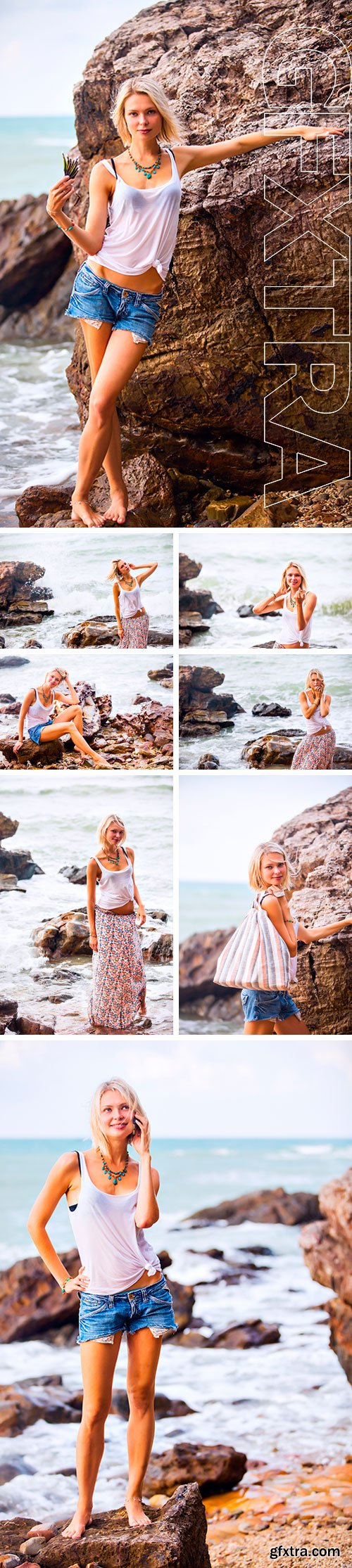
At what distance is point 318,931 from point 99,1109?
0.82 meters

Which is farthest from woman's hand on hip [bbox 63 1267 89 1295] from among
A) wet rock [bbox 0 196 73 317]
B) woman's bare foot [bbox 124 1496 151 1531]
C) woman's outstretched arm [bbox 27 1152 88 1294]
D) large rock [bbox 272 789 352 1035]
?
wet rock [bbox 0 196 73 317]

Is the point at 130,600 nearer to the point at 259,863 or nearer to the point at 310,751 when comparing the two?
the point at 310,751

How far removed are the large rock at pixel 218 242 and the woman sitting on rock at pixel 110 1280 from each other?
2.03 metres

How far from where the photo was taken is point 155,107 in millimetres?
3566

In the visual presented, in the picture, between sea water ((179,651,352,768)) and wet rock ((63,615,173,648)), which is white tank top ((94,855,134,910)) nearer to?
sea water ((179,651,352,768))

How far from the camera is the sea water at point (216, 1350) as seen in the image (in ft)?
11.9

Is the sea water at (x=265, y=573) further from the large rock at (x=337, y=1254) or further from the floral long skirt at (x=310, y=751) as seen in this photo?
the large rock at (x=337, y=1254)

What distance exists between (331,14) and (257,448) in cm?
133

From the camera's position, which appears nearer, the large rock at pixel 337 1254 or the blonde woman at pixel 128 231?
the blonde woman at pixel 128 231

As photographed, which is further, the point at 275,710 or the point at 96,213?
the point at 275,710

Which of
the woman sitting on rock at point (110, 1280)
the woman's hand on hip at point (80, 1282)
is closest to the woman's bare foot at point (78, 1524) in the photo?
the woman sitting on rock at point (110, 1280)

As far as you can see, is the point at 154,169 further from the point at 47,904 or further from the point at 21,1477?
the point at 21,1477

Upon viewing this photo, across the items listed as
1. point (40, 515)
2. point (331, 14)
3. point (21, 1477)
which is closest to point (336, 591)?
point (40, 515)

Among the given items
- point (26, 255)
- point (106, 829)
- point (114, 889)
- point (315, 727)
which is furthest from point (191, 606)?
point (26, 255)
